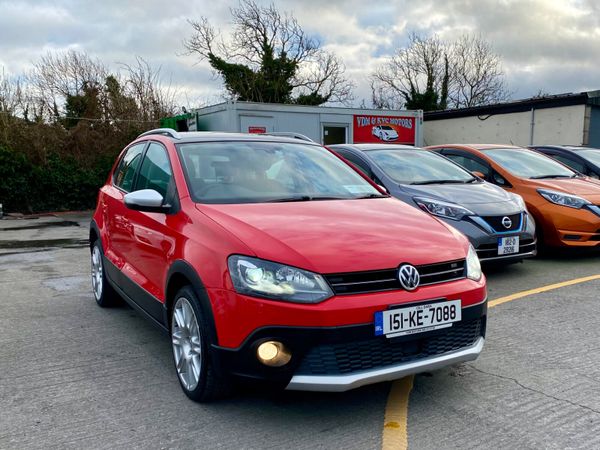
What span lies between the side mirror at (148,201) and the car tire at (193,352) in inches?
23.8

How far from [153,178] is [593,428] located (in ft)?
10.7

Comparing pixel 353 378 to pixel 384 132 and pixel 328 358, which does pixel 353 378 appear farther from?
pixel 384 132

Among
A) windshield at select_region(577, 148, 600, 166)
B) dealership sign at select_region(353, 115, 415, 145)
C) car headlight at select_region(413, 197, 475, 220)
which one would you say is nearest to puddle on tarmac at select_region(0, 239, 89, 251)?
car headlight at select_region(413, 197, 475, 220)

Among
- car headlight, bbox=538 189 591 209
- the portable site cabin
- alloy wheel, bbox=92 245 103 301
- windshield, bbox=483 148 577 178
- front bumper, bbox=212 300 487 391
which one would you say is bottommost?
alloy wheel, bbox=92 245 103 301

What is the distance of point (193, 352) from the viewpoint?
3.02 m

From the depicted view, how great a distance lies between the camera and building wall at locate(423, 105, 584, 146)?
634 inches

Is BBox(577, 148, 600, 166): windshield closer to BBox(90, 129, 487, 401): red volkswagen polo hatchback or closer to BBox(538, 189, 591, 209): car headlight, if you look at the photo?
BBox(538, 189, 591, 209): car headlight

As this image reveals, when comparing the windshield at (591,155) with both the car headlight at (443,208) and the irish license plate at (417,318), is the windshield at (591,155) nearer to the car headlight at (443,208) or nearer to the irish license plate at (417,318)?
the car headlight at (443,208)

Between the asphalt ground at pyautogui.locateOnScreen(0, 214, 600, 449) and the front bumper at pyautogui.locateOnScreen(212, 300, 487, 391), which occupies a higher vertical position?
the front bumper at pyautogui.locateOnScreen(212, 300, 487, 391)

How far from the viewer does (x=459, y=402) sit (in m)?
3.03

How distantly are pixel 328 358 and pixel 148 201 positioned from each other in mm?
1571

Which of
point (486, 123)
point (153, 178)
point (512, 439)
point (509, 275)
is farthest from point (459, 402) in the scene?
point (486, 123)

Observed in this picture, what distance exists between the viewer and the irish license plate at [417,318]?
2631 millimetres

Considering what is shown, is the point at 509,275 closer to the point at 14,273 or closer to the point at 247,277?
the point at 247,277
